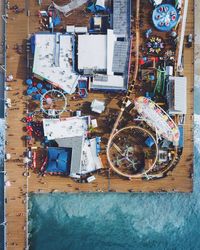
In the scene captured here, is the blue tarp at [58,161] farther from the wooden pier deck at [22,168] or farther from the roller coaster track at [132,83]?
the roller coaster track at [132,83]

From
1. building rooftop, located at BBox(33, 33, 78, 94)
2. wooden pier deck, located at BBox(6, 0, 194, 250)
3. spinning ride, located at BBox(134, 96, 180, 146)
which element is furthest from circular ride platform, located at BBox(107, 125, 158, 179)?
building rooftop, located at BBox(33, 33, 78, 94)

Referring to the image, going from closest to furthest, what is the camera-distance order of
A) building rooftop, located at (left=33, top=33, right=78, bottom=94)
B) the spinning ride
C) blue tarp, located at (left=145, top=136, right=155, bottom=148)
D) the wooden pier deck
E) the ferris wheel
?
the spinning ride, building rooftop, located at (left=33, top=33, right=78, bottom=94), blue tarp, located at (left=145, top=136, right=155, bottom=148), the wooden pier deck, the ferris wheel

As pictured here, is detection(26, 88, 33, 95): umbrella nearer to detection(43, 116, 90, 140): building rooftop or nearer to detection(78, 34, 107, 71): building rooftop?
detection(43, 116, 90, 140): building rooftop

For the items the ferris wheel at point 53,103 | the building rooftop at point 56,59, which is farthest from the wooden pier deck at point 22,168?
the building rooftop at point 56,59

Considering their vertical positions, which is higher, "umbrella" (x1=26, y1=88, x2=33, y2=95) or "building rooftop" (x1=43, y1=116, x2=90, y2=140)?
"umbrella" (x1=26, y1=88, x2=33, y2=95)

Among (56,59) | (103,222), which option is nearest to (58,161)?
(103,222)

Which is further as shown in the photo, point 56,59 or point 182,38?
point 182,38

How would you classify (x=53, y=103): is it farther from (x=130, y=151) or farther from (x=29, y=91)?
(x=130, y=151)
